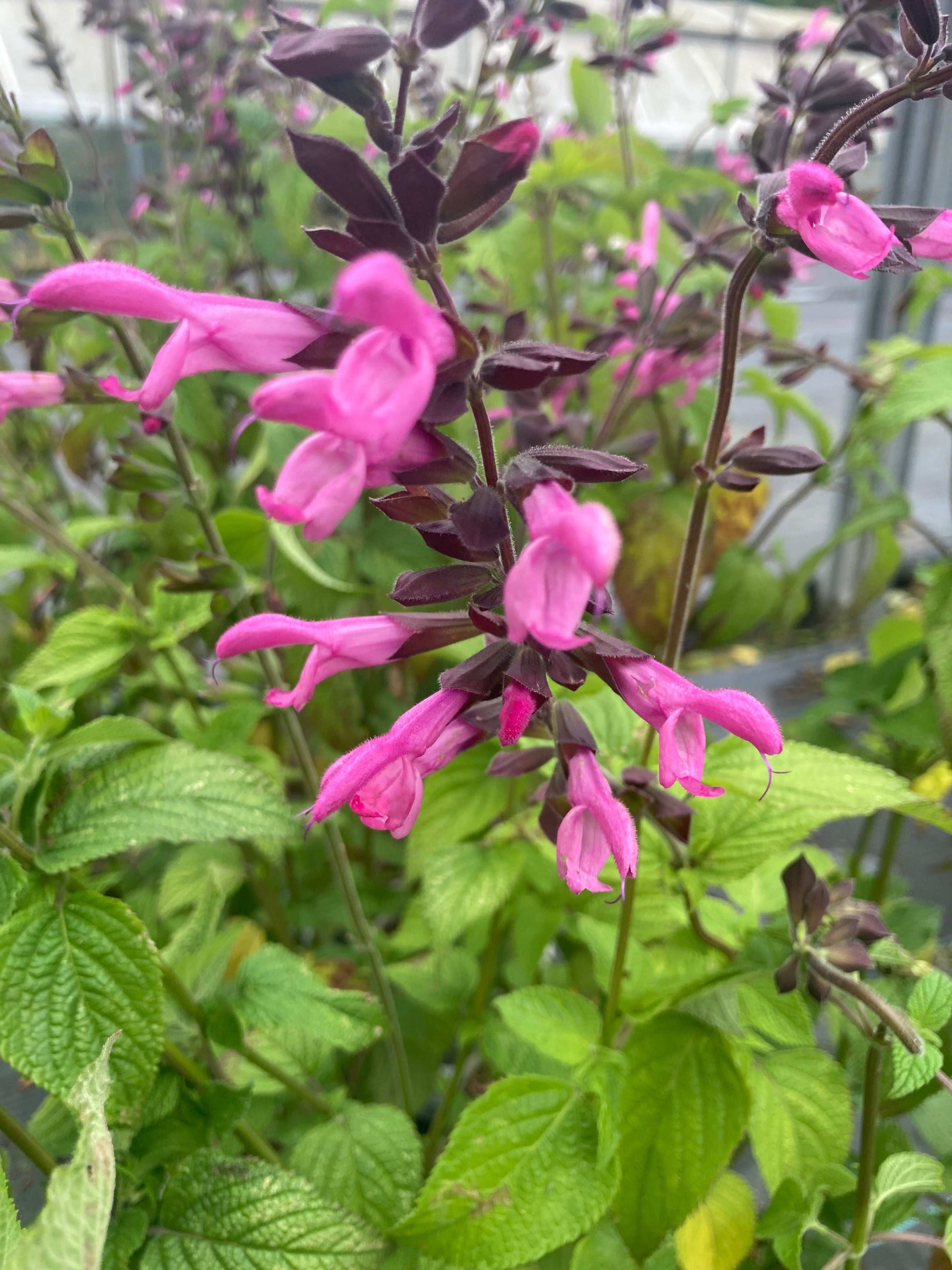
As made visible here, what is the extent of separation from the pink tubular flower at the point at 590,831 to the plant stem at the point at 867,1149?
0.64 feet

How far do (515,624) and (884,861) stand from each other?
764 millimetres

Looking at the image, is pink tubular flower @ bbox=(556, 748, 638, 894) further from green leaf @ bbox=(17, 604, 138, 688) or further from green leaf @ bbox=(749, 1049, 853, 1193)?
green leaf @ bbox=(17, 604, 138, 688)

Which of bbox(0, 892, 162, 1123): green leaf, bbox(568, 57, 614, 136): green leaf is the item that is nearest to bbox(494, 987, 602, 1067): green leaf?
bbox(0, 892, 162, 1123): green leaf

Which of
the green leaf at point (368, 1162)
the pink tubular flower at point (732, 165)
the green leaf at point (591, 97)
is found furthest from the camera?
the pink tubular flower at point (732, 165)

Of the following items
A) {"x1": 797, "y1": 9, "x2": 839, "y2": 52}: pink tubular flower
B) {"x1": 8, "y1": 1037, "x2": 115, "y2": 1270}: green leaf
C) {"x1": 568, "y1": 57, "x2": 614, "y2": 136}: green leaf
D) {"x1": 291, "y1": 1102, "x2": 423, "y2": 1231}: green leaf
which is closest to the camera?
{"x1": 8, "y1": 1037, "x2": 115, "y2": 1270}: green leaf

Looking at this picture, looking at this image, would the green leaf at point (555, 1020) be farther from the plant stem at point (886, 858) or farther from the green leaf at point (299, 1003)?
the plant stem at point (886, 858)

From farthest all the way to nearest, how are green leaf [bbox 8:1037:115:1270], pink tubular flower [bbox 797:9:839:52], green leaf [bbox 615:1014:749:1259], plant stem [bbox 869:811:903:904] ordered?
pink tubular flower [bbox 797:9:839:52] < plant stem [bbox 869:811:903:904] < green leaf [bbox 615:1014:749:1259] < green leaf [bbox 8:1037:115:1270]

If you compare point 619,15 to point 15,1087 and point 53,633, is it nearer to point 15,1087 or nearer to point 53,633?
point 53,633

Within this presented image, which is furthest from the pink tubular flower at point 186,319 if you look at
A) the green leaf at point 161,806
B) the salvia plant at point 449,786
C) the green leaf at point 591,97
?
the green leaf at point 591,97

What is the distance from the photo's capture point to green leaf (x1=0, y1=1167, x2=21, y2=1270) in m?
0.31

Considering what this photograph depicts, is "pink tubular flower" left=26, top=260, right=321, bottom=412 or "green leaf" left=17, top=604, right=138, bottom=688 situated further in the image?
"green leaf" left=17, top=604, right=138, bottom=688

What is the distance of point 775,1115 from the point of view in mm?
529

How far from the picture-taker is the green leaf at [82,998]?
1.29 feet

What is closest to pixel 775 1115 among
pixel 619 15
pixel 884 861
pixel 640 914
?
pixel 640 914
